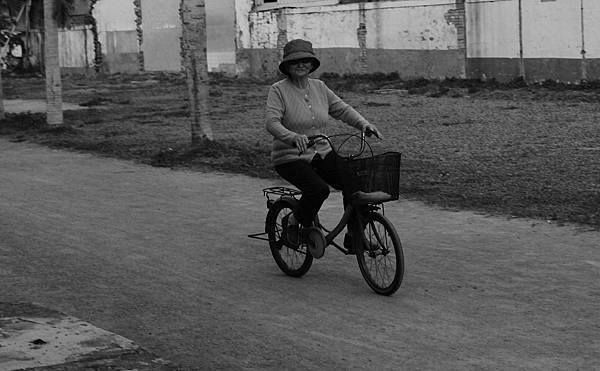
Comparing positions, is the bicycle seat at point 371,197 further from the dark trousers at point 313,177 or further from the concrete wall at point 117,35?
the concrete wall at point 117,35

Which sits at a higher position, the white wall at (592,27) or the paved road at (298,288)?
the white wall at (592,27)

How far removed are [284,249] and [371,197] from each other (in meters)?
1.36

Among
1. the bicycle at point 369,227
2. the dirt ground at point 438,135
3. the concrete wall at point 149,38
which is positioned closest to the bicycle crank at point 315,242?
the bicycle at point 369,227

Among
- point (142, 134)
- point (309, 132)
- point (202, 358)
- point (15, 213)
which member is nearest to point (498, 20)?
point (142, 134)

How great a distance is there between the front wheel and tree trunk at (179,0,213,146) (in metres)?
8.65

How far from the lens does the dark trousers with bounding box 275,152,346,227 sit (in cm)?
808

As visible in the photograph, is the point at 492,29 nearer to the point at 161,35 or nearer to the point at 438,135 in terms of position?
the point at 438,135

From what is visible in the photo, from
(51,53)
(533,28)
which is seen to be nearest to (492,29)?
(533,28)

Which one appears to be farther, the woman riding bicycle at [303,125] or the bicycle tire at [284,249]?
the bicycle tire at [284,249]

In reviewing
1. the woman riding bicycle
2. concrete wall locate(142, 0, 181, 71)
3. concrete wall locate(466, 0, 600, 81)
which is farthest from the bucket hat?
concrete wall locate(142, 0, 181, 71)

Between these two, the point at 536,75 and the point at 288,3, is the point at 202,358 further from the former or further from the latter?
the point at 288,3

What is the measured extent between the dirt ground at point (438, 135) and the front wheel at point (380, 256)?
8.99 ft

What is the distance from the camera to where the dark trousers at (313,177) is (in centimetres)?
808

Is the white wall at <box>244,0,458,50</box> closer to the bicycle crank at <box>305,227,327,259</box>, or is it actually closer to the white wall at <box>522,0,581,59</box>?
the white wall at <box>522,0,581,59</box>
